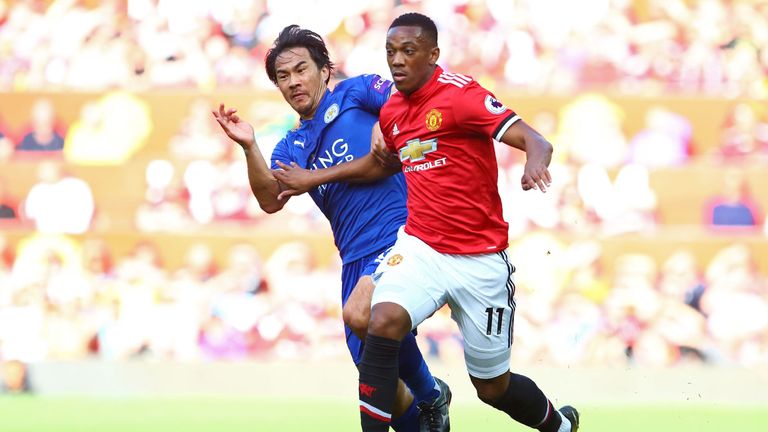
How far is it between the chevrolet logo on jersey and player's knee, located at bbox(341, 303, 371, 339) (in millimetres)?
772

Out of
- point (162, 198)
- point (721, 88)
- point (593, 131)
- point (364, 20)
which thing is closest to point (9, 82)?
point (162, 198)

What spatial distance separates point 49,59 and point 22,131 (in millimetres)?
1126

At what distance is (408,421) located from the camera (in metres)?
6.82

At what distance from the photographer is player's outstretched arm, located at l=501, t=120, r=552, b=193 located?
5492mm

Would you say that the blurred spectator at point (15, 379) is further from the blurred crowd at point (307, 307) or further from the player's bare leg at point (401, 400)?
the player's bare leg at point (401, 400)

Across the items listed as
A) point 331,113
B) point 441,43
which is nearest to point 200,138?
point 441,43

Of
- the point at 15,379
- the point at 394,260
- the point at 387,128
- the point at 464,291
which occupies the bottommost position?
the point at 15,379

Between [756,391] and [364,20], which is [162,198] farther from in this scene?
[756,391]

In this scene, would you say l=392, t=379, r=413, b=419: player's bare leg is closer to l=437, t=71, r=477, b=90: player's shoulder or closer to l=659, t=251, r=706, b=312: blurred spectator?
l=437, t=71, r=477, b=90: player's shoulder

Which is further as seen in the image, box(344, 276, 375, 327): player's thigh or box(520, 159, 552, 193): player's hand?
box(344, 276, 375, 327): player's thigh

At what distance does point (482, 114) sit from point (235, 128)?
4.69ft

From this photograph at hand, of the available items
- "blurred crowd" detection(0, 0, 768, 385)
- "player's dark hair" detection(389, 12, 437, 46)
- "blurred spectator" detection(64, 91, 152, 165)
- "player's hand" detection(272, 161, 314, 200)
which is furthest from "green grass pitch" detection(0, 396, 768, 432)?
"blurred spectator" detection(64, 91, 152, 165)

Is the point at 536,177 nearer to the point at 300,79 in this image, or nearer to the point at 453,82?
the point at 453,82

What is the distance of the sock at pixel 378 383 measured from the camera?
597 centimetres
